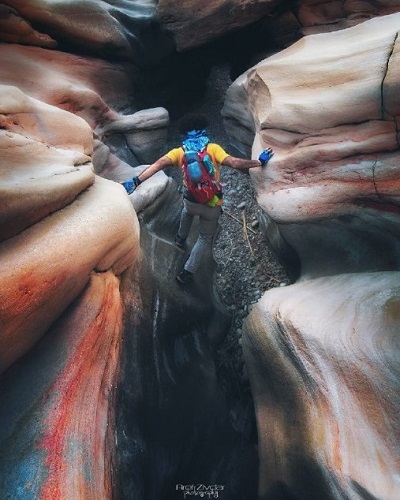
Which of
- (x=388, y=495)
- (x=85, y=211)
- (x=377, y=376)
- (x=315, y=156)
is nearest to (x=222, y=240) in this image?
(x=315, y=156)

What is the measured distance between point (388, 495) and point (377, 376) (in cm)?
74

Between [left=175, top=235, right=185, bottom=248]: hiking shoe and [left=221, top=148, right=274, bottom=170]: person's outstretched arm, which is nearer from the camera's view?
[left=221, top=148, right=274, bottom=170]: person's outstretched arm

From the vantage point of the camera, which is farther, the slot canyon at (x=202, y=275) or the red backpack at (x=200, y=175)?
the red backpack at (x=200, y=175)

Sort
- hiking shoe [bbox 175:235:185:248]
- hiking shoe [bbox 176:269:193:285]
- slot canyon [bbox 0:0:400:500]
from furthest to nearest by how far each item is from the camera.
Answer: hiking shoe [bbox 175:235:185:248], hiking shoe [bbox 176:269:193:285], slot canyon [bbox 0:0:400:500]

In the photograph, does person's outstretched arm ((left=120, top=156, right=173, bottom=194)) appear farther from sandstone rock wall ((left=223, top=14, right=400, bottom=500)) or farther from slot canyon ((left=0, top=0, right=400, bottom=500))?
sandstone rock wall ((left=223, top=14, right=400, bottom=500))

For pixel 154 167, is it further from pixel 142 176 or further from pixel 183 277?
pixel 183 277

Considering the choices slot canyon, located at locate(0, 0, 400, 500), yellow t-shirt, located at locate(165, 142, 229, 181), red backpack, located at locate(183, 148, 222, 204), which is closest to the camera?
slot canyon, located at locate(0, 0, 400, 500)

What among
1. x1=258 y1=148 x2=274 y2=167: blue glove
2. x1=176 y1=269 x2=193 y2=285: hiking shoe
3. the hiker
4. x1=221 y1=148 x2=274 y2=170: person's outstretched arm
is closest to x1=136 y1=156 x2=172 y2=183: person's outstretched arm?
the hiker

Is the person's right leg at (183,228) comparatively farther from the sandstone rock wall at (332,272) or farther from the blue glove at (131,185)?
the sandstone rock wall at (332,272)

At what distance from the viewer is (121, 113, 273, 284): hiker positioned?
453 cm

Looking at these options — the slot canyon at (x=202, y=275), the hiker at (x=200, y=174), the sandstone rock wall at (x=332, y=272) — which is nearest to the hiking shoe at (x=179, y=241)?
the slot canyon at (x=202, y=275)

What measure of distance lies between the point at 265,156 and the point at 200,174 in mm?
821

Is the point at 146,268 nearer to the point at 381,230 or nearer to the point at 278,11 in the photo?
the point at 381,230

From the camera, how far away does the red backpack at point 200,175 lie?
4500mm
